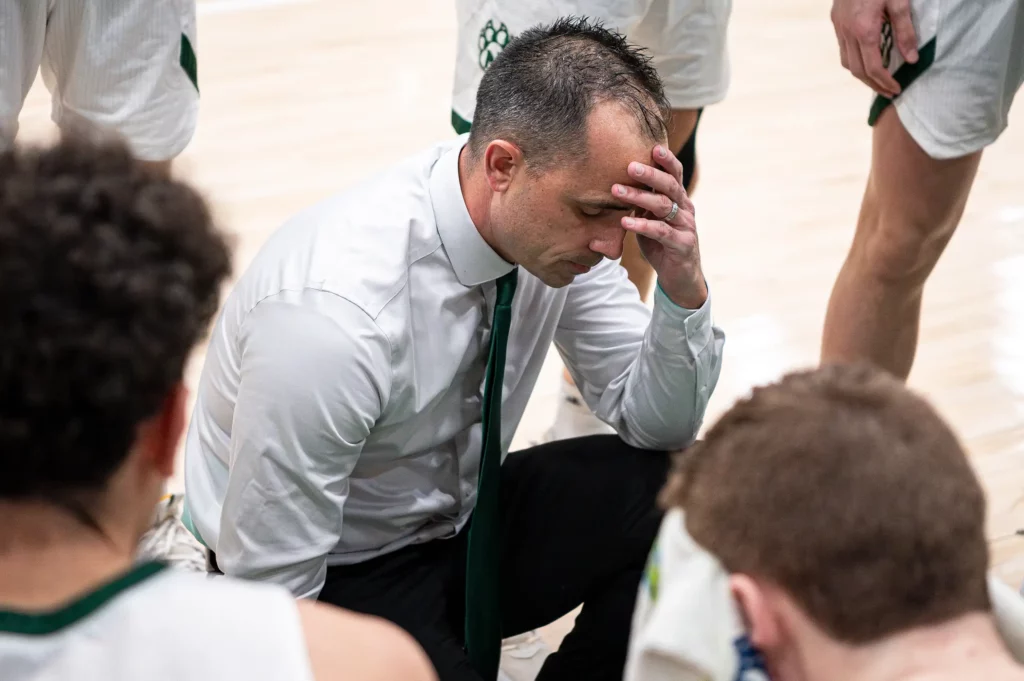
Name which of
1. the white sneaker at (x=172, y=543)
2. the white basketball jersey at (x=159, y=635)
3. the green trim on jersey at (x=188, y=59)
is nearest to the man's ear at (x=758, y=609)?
the white basketball jersey at (x=159, y=635)

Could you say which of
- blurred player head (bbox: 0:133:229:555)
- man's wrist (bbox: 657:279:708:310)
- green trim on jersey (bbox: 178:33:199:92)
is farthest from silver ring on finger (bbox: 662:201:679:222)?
green trim on jersey (bbox: 178:33:199:92)

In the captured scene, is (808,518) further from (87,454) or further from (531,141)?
(531,141)

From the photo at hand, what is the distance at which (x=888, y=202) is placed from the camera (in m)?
2.25

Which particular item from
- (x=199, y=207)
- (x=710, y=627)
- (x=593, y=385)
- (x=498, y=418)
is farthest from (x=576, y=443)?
(x=199, y=207)

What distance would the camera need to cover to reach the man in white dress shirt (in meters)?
1.56

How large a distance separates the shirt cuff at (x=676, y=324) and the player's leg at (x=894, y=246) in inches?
23.6

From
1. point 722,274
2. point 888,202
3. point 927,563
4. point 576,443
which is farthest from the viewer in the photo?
point 722,274

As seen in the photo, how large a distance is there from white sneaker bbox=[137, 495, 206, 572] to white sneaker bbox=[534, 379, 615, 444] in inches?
31.6

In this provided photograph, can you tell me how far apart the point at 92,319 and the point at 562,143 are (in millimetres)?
915

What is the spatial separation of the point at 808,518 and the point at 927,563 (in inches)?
3.8

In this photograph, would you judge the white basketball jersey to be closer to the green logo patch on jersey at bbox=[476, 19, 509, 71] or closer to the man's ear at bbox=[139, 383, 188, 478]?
the man's ear at bbox=[139, 383, 188, 478]

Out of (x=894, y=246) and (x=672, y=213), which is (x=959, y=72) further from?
(x=672, y=213)

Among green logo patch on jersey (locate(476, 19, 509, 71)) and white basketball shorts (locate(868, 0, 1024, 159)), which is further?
green logo patch on jersey (locate(476, 19, 509, 71))

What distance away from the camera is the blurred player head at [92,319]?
79 centimetres
